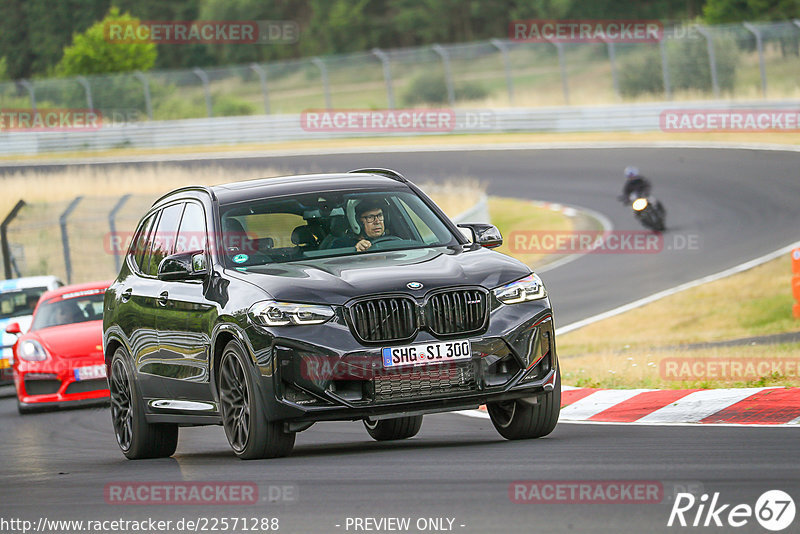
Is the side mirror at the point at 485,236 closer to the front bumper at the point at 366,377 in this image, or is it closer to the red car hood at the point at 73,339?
the front bumper at the point at 366,377

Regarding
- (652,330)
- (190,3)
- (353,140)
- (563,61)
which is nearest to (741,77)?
(563,61)

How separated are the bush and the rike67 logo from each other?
2003 inches

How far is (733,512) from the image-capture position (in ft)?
19.0

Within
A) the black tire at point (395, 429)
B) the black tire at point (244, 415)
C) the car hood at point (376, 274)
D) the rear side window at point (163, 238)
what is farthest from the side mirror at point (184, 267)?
the black tire at point (395, 429)

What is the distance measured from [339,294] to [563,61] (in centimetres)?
3660

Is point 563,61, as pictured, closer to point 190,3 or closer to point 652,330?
point 652,330

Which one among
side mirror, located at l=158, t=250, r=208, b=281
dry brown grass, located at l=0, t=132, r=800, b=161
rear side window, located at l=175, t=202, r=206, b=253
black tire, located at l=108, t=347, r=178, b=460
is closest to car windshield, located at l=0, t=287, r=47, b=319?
black tire, located at l=108, t=347, r=178, b=460

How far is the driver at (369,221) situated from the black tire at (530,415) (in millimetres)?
1346

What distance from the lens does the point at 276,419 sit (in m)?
8.13

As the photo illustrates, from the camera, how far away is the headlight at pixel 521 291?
830cm

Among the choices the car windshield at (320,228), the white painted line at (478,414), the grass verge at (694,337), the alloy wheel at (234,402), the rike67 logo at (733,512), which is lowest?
the grass verge at (694,337)

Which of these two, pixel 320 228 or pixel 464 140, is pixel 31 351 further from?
pixel 464 140

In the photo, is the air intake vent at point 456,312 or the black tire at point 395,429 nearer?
the air intake vent at point 456,312

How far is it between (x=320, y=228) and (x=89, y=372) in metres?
7.60
